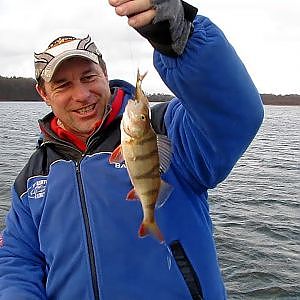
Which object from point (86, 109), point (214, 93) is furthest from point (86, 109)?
point (214, 93)

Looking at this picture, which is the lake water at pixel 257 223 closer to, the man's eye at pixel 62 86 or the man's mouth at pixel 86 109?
the man's mouth at pixel 86 109

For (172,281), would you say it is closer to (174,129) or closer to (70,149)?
(174,129)

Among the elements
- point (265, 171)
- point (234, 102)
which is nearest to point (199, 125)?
point (234, 102)

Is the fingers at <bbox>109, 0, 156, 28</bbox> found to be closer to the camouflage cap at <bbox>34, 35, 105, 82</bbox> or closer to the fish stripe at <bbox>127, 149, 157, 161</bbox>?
the fish stripe at <bbox>127, 149, 157, 161</bbox>

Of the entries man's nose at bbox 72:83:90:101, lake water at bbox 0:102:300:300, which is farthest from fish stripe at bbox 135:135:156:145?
lake water at bbox 0:102:300:300

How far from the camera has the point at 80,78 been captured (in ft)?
12.4

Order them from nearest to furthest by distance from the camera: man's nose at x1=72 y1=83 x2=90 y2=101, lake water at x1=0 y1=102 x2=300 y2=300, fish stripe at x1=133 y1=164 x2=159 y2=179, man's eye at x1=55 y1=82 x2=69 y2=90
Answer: fish stripe at x1=133 y1=164 x2=159 y2=179 < man's nose at x1=72 y1=83 x2=90 y2=101 < man's eye at x1=55 y1=82 x2=69 y2=90 < lake water at x1=0 y1=102 x2=300 y2=300

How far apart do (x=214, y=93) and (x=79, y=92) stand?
1.23 m

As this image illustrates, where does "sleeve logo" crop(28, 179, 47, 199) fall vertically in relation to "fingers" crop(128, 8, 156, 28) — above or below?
below

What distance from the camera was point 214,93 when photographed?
9.16ft

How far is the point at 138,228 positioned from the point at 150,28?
140cm

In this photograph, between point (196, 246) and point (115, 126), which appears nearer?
point (196, 246)

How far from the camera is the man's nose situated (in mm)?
3660

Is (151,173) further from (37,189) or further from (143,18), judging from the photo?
(37,189)
